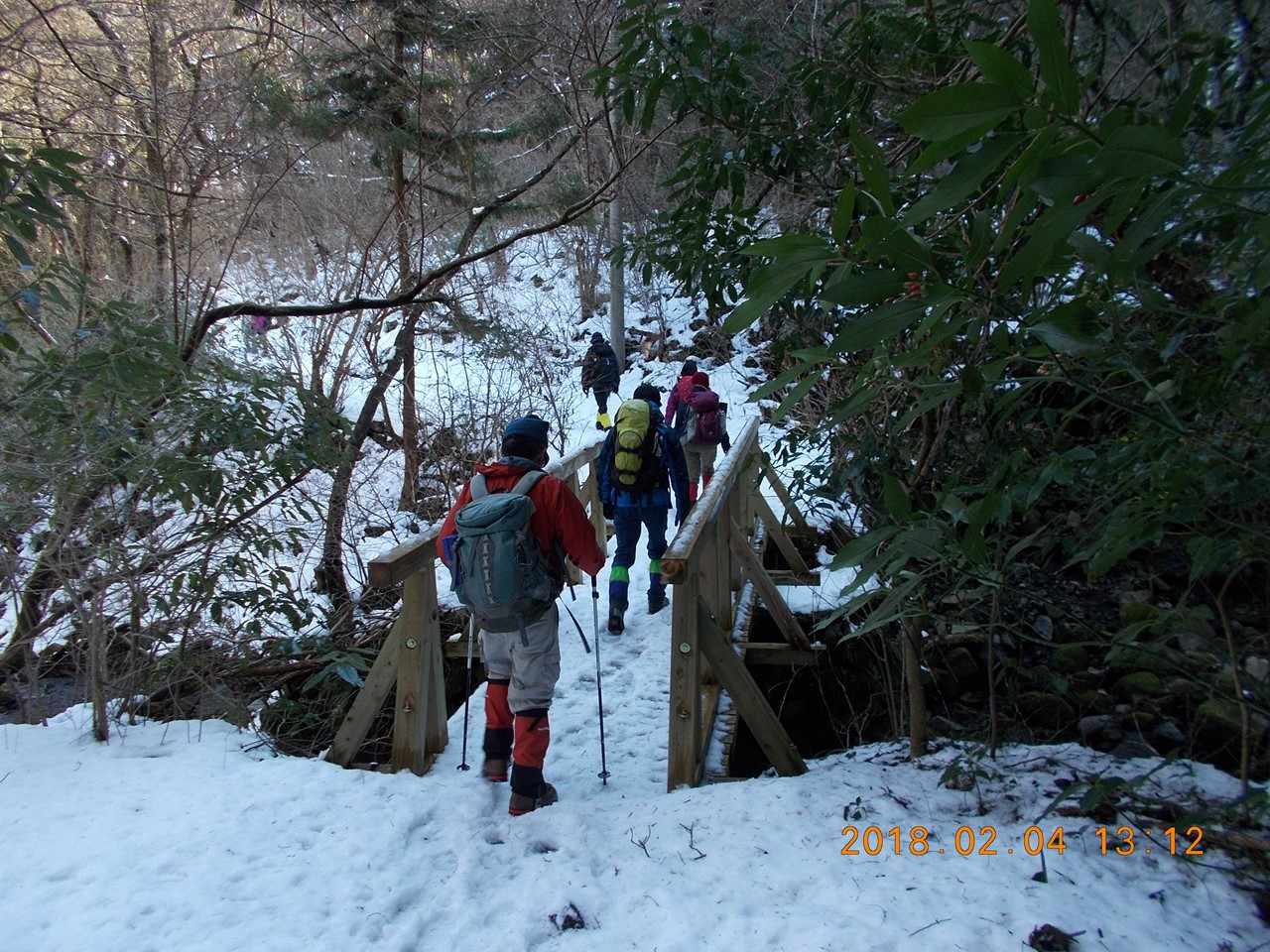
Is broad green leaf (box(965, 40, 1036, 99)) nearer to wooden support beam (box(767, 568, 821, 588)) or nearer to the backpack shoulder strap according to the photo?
the backpack shoulder strap

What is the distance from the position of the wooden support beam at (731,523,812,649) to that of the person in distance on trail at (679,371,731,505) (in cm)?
221

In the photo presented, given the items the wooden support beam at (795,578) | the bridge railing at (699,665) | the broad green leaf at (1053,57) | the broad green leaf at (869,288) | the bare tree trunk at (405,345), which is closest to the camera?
the broad green leaf at (1053,57)

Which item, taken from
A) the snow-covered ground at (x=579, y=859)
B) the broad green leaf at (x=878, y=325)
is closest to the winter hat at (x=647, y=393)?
the snow-covered ground at (x=579, y=859)

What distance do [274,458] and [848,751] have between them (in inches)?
149

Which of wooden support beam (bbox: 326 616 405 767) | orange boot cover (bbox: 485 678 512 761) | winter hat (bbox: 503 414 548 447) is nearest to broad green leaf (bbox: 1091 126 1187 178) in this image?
winter hat (bbox: 503 414 548 447)

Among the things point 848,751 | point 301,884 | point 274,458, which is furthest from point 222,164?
point 848,751

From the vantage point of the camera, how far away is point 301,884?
274cm

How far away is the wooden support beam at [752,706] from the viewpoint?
3.67 m

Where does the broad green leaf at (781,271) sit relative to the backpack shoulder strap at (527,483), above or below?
above

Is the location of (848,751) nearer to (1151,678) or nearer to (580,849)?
(580,849)

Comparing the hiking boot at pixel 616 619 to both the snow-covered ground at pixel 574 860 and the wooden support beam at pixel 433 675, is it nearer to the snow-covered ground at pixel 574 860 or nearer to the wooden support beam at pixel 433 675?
the wooden support beam at pixel 433 675

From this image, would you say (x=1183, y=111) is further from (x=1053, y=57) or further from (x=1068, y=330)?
(x=1068, y=330)

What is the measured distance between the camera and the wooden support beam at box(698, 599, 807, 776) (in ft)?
12.0

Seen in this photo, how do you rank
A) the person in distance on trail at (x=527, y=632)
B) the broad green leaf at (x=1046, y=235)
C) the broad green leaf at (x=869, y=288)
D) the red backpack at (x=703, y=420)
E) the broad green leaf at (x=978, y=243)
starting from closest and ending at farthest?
the broad green leaf at (x=1046, y=235)
the broad green leaf at (x=869, y=288)
the broad green leaf at (x=978, y=243)
the person in distance on trail at (x=527, y=632)
the red backpack at (x=703, y=420)
